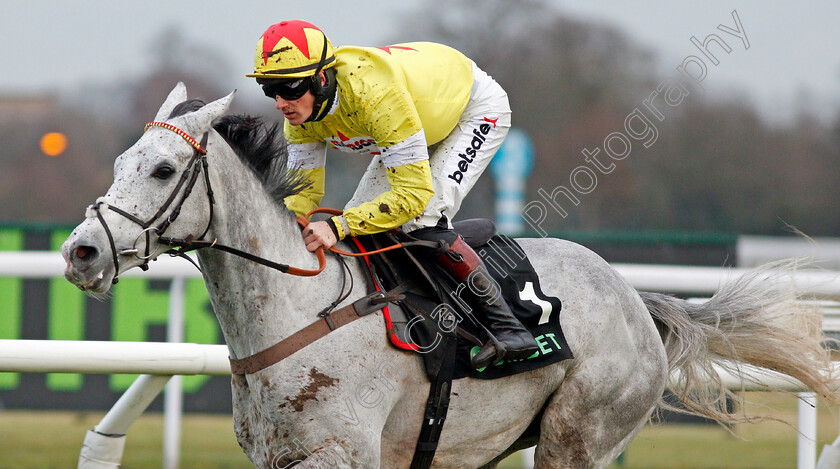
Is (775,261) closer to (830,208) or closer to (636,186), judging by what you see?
(636,186)

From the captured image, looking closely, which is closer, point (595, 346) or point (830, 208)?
point (595, 346)

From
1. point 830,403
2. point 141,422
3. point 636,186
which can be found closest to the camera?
point 830,403

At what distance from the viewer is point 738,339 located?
3928mm

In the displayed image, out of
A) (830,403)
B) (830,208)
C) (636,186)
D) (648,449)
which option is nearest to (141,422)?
(648,449)

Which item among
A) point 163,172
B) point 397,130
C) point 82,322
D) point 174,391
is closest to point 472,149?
point 397,130

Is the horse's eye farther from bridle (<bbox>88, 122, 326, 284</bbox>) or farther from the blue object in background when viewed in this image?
the blue object in background

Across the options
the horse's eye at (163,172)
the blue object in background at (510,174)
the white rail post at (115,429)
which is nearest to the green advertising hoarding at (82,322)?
the white rail post at (115,429)

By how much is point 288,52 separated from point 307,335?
89cm

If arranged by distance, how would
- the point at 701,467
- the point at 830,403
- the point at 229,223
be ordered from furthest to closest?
the point at 701,467 → the point at 830,403 → the point at 229,223

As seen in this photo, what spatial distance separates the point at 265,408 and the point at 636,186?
23.0 metres

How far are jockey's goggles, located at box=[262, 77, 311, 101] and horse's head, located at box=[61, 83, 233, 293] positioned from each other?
19 cm

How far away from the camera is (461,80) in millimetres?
3354

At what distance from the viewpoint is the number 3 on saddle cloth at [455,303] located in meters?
3.03

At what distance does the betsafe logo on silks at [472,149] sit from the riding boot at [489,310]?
11.0 inches
